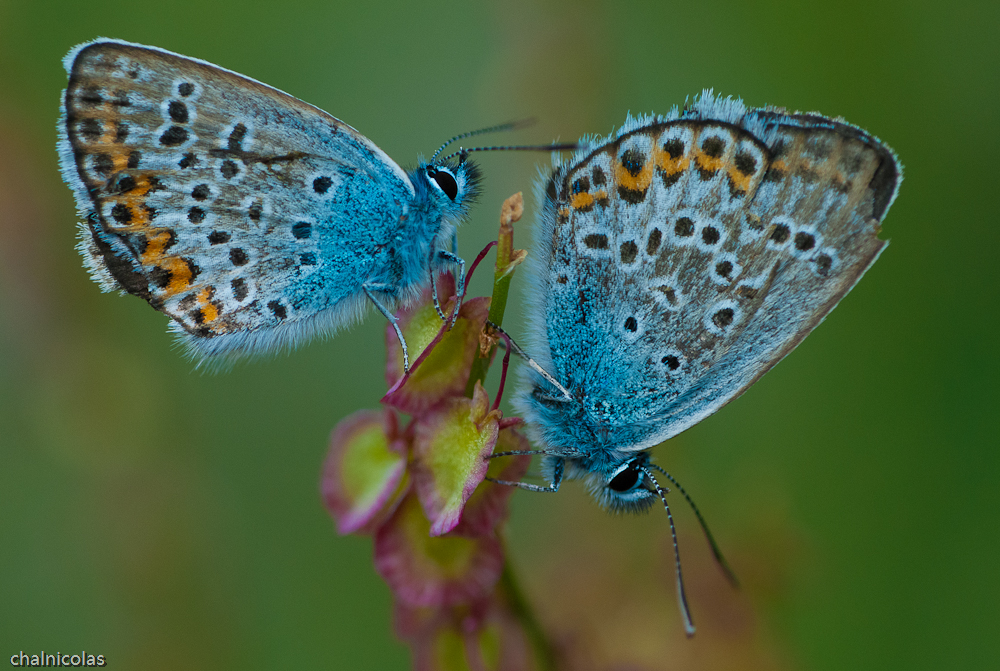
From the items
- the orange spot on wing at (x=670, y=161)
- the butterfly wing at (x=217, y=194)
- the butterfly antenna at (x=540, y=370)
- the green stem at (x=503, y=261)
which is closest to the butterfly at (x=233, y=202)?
the butterfly wing at (x=217, y=194)

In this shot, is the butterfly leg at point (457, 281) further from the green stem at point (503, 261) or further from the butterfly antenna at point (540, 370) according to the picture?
the butterfly antenna at point (540, 370)

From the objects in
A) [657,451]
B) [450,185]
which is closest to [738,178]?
[450,185]

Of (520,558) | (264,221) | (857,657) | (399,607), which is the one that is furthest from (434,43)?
(857,657)

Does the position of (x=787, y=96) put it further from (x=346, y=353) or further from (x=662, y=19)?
(x=346, y=353)

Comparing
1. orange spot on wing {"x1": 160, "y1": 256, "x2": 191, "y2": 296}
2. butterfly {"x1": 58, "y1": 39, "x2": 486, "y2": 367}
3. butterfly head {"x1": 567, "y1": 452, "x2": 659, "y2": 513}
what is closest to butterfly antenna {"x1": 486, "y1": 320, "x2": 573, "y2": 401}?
butterfly head {"x1": 567, "y1": 452, "x2": 659, "y2": 513}

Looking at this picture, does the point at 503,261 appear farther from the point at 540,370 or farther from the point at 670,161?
the point at 670,161

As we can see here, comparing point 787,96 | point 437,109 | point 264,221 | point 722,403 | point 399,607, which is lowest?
point 399,607
